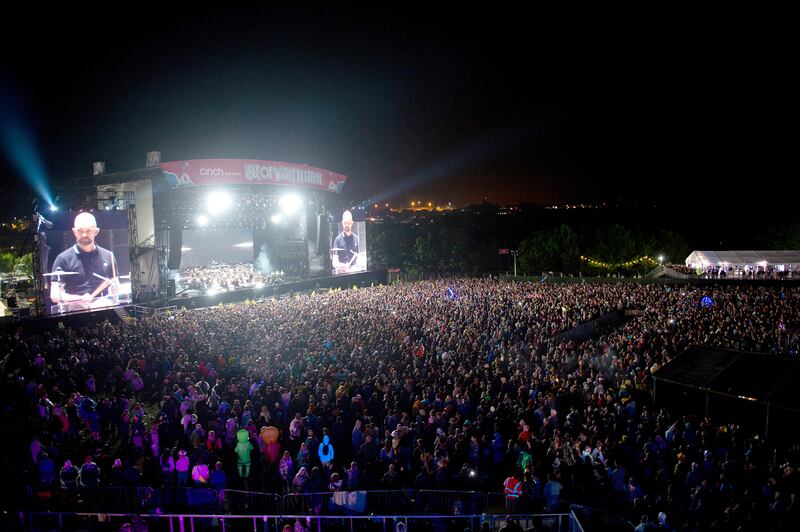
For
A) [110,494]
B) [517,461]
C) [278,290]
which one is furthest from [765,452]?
[278,290]

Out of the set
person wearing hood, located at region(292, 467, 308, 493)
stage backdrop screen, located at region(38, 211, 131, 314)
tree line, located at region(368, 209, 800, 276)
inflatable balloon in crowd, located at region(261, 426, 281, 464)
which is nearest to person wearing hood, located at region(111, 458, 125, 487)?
inflatable balloon in crowd, located at region(261, 426, 281, 464)

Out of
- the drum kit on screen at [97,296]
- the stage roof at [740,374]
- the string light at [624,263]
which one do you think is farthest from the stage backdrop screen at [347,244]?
the string light at [624,263]

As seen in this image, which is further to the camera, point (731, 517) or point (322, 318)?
point (322, 318)

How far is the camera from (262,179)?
2506 centimetres

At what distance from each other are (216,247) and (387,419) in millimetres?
27839

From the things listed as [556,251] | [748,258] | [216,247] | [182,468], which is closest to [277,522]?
[182,468]

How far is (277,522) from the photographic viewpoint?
547cm

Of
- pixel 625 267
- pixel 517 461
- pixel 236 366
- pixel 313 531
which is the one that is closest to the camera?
pixel 313 531

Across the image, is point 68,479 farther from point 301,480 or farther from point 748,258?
point 748,258

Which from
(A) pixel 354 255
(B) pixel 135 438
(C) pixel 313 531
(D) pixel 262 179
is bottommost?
(C) pixel 313 531

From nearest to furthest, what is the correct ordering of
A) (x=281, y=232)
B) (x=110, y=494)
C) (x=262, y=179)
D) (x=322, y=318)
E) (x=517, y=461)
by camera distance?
(x=110, y=494) < (x=517, y=461) < (x=322, y=318) < (x=262, y=179) < (x=281, y=232)

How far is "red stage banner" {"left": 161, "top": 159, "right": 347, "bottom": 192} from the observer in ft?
71.3

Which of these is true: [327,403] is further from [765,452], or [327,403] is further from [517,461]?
[765,452]

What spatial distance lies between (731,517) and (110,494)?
23.3ft
